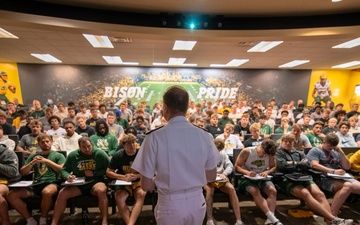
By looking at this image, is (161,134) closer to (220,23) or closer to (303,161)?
(303,161)

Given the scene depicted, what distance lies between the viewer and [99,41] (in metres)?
6.35

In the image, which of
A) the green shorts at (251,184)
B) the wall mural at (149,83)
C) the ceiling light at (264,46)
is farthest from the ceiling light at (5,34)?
the ceiling light at (264,46)

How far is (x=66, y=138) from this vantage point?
13.7 feet

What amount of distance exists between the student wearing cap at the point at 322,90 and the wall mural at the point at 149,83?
57cm

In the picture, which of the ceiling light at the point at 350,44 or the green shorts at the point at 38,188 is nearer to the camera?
the green shorts at the point at 38,188

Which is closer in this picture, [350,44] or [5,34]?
[5,34]

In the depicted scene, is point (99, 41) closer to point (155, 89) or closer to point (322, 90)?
point (155, 89)

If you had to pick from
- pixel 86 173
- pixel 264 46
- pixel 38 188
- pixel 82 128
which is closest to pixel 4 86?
pixel 82 128

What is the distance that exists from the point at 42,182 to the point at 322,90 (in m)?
13.9

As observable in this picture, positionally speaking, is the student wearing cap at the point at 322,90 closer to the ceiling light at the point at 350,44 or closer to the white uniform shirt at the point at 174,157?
the ceiling light at the point at 350,44

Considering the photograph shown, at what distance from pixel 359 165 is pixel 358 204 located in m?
0.71

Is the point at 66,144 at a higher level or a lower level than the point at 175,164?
lower

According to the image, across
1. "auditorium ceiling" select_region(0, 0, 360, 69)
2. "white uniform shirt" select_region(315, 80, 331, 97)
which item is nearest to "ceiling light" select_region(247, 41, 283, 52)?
"auditorium ceiling" select_region(0, 0, 360, 69)

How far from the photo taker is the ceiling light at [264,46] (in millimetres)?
6248
